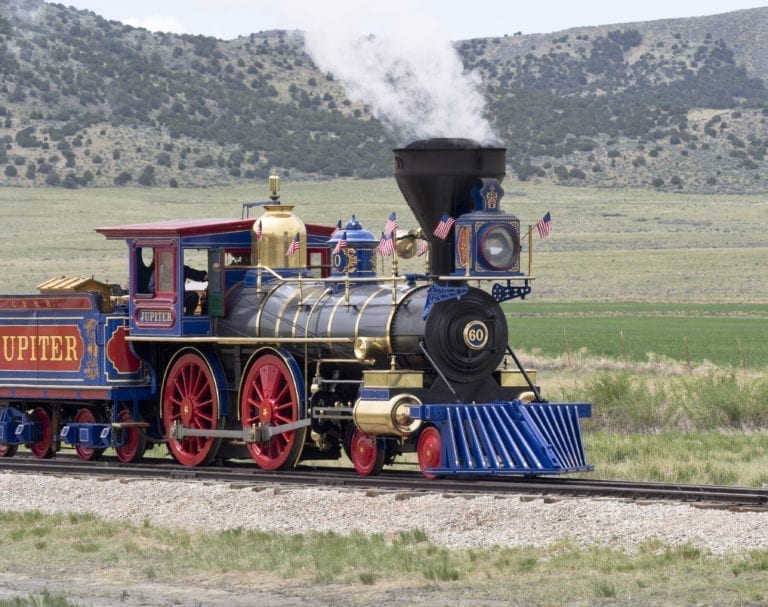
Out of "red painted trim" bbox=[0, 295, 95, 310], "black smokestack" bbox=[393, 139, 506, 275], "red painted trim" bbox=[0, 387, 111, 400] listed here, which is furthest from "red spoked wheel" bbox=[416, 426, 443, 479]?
"red painted trim" bbox=[0, 295, 95, 310]

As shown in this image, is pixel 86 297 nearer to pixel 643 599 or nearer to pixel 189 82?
pixel 643 599

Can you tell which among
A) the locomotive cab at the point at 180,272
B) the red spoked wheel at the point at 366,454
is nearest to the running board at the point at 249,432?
the red spoked wheel at the point at 366,454

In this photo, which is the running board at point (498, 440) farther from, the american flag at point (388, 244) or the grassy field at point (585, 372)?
the grassy field at point (585, 372)

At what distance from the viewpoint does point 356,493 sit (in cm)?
1641

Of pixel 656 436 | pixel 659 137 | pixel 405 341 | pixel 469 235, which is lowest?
pixel 656 436

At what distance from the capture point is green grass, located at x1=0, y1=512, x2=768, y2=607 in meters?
11.9

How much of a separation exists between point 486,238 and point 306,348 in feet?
9.20

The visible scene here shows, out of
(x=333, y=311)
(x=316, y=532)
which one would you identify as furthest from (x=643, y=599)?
(x=333, y=311)

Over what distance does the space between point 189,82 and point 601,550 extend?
102866 mm

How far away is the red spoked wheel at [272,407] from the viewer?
1917cm

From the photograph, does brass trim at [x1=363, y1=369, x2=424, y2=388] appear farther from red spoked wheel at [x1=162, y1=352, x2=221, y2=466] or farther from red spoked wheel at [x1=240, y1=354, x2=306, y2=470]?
red spoked wheel at [x1=162, y1=352, x2=221, y2=466]

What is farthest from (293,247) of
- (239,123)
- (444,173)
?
(239,123)

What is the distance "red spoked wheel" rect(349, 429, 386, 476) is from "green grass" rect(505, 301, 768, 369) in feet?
53.8

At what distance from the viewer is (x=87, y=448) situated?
22.1 m
